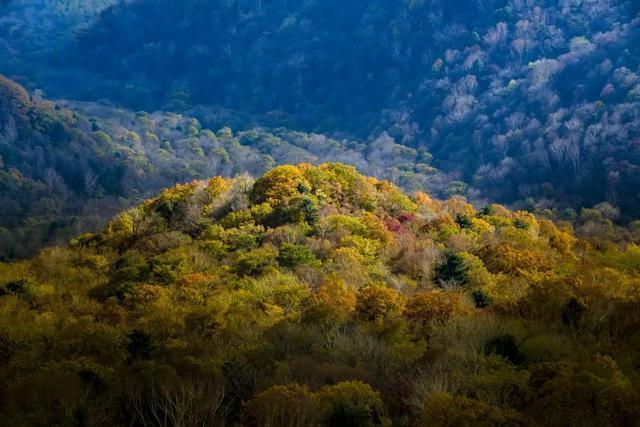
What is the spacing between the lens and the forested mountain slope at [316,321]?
28.7 m

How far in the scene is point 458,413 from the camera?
2330 centimetres

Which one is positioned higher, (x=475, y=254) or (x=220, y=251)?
(x=475, y=254)

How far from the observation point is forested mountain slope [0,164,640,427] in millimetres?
28672

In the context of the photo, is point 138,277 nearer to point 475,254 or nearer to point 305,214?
point 305,214

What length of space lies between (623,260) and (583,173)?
398 feet

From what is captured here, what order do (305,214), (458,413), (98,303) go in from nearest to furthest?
(458,413) < (98,303) < (305,214)

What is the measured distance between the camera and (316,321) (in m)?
43.6

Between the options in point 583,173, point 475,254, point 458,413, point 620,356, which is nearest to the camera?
point 458,413

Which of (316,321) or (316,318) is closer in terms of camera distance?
(316,321)

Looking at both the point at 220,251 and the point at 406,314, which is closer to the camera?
the point at 406,314

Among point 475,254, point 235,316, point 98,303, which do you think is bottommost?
point 98,303

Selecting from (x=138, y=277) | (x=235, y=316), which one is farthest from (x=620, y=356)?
(x=138, y=277)

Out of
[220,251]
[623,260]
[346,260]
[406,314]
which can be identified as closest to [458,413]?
[406,314]

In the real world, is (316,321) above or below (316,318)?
below
